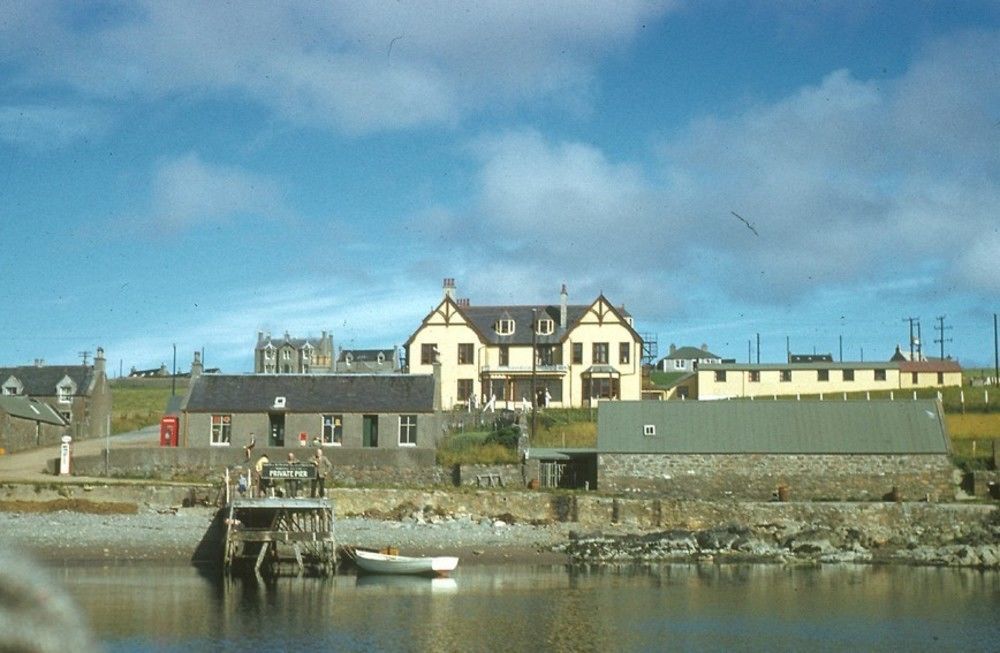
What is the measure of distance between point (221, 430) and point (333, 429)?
5.53 metres

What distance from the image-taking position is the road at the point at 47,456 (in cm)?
4656

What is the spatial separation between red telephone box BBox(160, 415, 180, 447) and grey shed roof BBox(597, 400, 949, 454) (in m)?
20.9

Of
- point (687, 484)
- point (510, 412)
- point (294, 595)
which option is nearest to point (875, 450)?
point (687, 484)

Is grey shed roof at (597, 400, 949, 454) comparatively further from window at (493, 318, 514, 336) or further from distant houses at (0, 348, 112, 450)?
distant houses at (0, 348, 112, 450)

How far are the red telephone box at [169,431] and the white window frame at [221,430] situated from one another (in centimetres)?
221

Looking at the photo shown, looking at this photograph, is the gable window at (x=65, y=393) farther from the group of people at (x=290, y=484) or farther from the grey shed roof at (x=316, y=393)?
the group of people at (x=290, y=484)

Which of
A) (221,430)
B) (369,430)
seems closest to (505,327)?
(369,430)

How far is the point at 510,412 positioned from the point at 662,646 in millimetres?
32748

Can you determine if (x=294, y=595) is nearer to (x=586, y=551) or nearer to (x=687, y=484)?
(x=586, y=551)

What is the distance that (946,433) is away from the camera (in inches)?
1967

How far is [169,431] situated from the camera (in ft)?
182

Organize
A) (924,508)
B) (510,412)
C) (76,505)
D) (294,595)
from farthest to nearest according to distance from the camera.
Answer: (510,412) → (924,508) → (76,505) → (294,595)

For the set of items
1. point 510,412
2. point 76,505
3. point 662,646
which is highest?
point 510,412

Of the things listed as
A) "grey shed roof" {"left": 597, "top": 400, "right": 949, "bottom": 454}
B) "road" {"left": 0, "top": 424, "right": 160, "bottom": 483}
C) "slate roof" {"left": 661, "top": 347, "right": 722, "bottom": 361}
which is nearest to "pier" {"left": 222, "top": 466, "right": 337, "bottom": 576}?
"road" {"left": 0, "top": 424, "right": 160, "bottom": 483}
